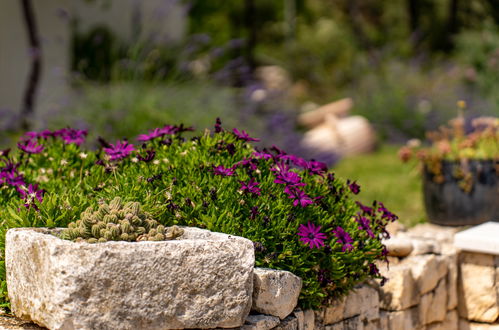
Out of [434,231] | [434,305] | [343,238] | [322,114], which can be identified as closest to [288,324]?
[343,238]

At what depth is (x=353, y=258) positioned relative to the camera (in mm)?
3660

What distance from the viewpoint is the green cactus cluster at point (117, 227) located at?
299 centimetres

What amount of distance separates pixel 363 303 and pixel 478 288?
3.90 feet

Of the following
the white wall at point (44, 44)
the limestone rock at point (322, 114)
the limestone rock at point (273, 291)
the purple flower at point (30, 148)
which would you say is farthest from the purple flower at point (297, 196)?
the limestone rock at point (322, 114)

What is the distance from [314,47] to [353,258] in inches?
856

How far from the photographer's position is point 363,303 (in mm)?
3980

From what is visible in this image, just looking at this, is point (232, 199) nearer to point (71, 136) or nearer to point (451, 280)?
point (71, 136)

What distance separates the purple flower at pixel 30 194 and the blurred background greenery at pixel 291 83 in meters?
4.06

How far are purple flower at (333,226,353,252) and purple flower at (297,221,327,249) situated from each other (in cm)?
17

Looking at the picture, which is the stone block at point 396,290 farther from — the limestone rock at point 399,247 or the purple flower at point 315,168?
the purple flower at point 315,168

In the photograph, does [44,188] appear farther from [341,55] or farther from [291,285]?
[341,55]

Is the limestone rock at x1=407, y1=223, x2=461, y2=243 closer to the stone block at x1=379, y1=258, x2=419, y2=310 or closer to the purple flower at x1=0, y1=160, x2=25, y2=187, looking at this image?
the stone block at x1=379, y1=258, x2=419, y2=310

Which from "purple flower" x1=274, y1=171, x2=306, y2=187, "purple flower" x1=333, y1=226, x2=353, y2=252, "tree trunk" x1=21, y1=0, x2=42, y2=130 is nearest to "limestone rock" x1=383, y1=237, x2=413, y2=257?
"purple flower" x1=333, y1=226, x2=353, y2=252

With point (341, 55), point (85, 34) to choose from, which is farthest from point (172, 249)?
point (341, 55)
